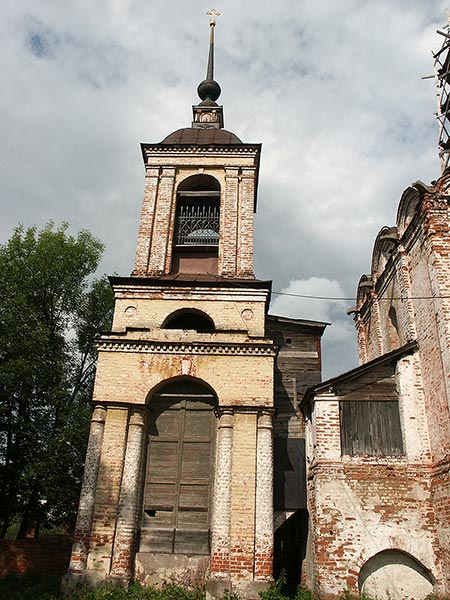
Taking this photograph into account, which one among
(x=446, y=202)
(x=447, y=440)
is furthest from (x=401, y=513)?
(x=446, y=202)

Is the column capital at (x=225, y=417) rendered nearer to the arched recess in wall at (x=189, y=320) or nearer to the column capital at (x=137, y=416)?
the column capital at (x=137, y=416)

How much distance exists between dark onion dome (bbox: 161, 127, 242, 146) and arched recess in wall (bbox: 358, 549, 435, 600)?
443 inches

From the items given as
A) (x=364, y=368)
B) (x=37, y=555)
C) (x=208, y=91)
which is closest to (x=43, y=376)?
(x=37, y=555)

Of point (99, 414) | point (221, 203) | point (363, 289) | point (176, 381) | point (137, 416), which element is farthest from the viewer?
point (363, 289)

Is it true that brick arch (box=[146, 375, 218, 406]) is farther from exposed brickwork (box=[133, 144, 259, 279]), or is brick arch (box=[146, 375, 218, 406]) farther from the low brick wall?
the low brick wall

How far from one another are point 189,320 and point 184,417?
2.74 metres

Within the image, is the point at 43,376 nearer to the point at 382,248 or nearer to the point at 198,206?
the point at 198,206

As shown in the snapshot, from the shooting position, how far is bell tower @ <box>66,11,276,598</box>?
32.8 ft

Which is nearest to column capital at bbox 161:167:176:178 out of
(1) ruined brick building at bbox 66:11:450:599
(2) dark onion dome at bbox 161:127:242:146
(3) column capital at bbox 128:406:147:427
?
(2) dark onion dome at bbox 161:127:242:146

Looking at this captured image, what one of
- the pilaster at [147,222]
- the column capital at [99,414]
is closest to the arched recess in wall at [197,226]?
the pilaster at [147,222]

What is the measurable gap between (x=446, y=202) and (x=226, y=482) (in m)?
7.48

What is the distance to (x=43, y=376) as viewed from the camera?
1588cm

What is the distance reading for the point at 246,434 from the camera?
10.7m

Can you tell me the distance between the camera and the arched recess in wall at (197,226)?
13914 mm
